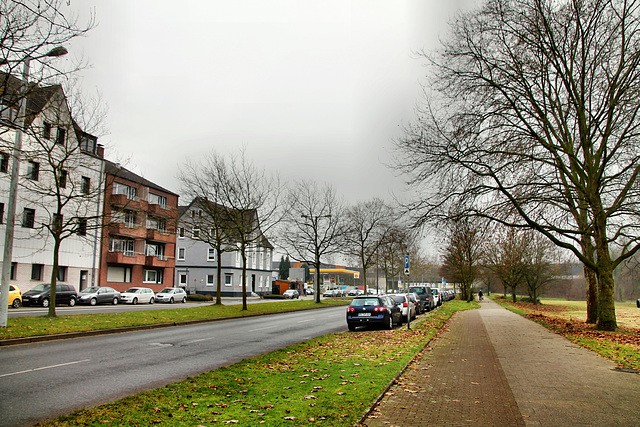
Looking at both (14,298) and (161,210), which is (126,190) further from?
(14,298)

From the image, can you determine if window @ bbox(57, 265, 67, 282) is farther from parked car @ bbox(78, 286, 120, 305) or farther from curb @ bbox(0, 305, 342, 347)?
curb @ bbox(0, 305, 342, 347)

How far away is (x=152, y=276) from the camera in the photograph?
54.2 metres

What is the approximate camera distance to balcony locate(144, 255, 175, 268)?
51375 mm

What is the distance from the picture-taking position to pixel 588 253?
20.3 m

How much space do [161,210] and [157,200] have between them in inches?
94.5

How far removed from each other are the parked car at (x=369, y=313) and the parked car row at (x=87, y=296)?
14880 mm

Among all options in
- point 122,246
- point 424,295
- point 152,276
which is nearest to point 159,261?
point 152,276

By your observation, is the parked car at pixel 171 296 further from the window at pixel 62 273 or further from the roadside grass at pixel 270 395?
the roadside grass at pixel 270 395

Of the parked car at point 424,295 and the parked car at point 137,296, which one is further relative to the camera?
the parked car at point 137,296

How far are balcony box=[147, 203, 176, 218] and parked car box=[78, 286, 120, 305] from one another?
1493 centimetres

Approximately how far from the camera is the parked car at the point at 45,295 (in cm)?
2906

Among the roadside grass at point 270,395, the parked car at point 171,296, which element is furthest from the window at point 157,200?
the roadside grass at point 270,395

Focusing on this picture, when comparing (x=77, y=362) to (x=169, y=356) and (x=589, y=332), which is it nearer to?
(x=169, y=356)

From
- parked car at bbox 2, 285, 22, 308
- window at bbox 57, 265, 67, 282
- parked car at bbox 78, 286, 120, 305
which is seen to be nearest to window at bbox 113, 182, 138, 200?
window at bbox 57, 265, 67, 282
